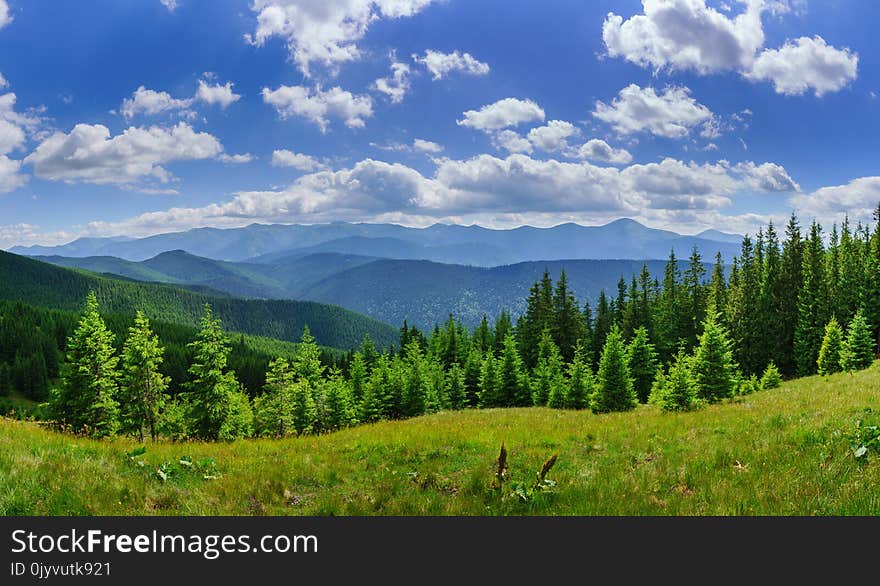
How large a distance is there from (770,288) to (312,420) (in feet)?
196

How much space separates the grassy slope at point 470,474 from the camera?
7.09 metres

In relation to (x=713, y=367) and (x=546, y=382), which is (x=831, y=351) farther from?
(x=546, y=382)

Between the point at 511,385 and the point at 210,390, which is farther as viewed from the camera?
the point at 511,385

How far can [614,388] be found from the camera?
38.1 metres

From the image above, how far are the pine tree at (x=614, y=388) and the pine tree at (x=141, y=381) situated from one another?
1366 inches

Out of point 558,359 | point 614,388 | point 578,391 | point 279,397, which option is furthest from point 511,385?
point 279,397

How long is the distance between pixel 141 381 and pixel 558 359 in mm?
42690

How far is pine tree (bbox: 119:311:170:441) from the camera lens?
35.4 m

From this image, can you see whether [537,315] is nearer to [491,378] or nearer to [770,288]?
[491,378]

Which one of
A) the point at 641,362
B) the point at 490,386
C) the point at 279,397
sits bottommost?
the point at 490,386

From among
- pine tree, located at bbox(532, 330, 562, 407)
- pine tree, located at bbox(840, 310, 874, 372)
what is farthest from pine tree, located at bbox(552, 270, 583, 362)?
pine tree, located at bbox(840, 310, 874, 372)

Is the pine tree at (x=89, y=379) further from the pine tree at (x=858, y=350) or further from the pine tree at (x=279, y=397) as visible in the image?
the pine tree at (x=858, y=350)
